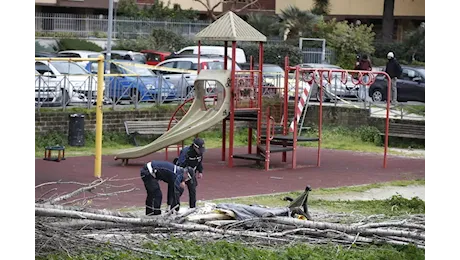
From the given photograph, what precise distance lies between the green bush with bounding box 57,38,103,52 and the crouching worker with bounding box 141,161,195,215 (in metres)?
29.8

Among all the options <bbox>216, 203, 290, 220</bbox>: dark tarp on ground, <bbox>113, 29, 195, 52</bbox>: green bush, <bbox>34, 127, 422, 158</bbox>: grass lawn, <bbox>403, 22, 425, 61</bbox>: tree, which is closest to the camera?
<bbox>216, 203, 290, 220</bbox>: dark tarp on ground

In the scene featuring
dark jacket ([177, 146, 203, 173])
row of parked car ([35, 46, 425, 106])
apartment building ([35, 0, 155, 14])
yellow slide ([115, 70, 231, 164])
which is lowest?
dark jacket ([177, 146, 203, 173])

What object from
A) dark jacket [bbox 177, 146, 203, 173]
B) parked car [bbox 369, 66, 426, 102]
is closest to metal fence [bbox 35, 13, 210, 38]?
parked car [bbox 369, 66, 426, 102]

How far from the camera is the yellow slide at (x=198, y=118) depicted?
1952 cm

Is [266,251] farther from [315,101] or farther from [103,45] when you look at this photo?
[103,45]

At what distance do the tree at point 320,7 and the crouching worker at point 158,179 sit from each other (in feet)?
125

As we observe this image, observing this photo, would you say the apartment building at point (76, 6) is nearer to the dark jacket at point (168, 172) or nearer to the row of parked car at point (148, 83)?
the row of parked car at point (148, 83)

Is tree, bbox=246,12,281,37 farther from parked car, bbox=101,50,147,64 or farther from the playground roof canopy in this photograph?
the playground roof canopy

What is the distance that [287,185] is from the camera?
17.6 m

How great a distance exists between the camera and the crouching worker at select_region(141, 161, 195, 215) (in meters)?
12.4

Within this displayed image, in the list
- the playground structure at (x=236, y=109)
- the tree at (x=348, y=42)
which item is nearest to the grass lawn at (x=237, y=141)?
the playground structure at (x=236, y=109)

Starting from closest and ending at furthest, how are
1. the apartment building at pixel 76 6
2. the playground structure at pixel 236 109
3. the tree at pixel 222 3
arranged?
1. the playground structure at pixel 236 109
2. the apartment building at pixel 76 6
3. the tree at pixel 222 3
